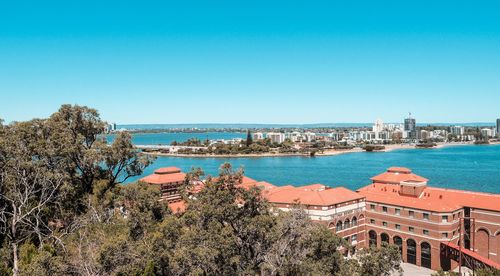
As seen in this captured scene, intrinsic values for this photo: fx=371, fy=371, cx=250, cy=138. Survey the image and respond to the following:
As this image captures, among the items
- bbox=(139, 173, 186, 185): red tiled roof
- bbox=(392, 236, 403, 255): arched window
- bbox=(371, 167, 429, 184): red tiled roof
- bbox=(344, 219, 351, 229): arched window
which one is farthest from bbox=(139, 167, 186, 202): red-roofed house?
bbox=(371, 167, 429, 184): red tiled roof

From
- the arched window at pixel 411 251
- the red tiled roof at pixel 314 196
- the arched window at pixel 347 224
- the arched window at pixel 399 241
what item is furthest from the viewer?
the arched window at pixel 347 224

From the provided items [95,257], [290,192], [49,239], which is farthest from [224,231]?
[290,192]

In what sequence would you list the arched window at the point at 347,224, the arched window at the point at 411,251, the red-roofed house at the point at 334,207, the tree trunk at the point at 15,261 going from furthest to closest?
the arched window at the point at 347,224 → the arched window at the point at 411,251 → the red-roofed house at the point at 334,207 → the tree trunk at the point at 15,261

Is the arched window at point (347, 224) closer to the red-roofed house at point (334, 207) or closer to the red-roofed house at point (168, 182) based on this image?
the red-roofed house at point (334, 207)

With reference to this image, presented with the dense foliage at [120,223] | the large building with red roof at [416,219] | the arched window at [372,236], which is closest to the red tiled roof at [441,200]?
the large building with red roof at [416,219]

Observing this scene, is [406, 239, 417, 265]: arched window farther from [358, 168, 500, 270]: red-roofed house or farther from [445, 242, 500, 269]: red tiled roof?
[445, 242, 500, 269]: red tiled roof

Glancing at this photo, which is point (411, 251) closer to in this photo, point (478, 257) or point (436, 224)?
point (436, 224)
